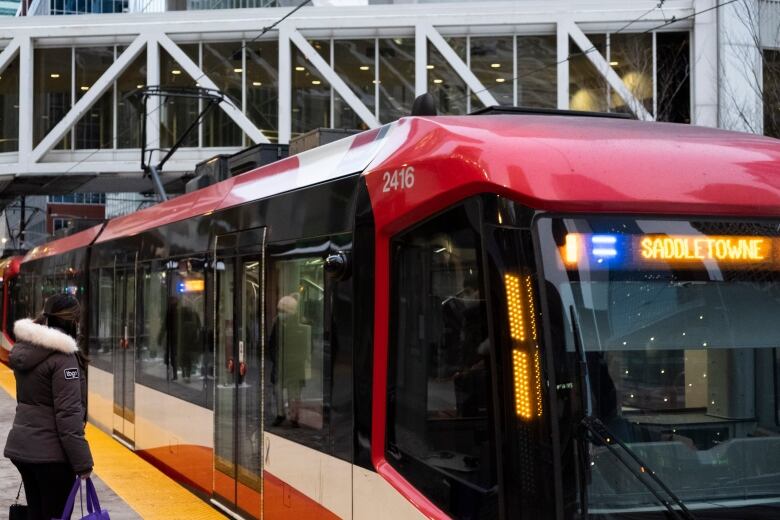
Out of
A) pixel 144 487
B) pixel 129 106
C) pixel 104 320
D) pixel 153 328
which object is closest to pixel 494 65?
pixel 129 106

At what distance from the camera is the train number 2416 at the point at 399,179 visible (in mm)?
4590

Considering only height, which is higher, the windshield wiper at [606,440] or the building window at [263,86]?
the building window at [263,86]

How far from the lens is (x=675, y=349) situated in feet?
12.9

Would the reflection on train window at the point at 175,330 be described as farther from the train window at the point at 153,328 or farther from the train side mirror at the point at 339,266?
the train side mirror at the point at 339,266

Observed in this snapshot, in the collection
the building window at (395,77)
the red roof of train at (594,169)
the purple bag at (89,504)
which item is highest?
the building window at (395,77)

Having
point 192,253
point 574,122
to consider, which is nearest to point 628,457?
point 574,122

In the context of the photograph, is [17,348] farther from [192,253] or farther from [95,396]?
[95,396]

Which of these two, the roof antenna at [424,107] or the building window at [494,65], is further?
the building window at [494,65]

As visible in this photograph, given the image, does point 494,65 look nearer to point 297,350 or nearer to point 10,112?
point 10,112

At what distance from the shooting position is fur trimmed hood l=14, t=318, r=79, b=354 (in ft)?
18.0

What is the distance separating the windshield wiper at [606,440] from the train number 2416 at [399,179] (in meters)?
1.14

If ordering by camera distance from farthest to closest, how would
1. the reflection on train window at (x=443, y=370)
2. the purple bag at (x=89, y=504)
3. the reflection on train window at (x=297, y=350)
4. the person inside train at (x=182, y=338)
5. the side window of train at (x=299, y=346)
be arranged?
the person inside train at (x=182, y=338) → the reflection on train window at (x=297, y=350) → the side window of train at (x=299, y=346) → the purple bag at (x=89, y=504) → the reflection on train window at (x=443, y=370)

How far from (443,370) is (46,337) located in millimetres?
2305

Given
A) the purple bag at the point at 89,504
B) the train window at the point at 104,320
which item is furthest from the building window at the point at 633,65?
the purple bag at the point at 89,504
